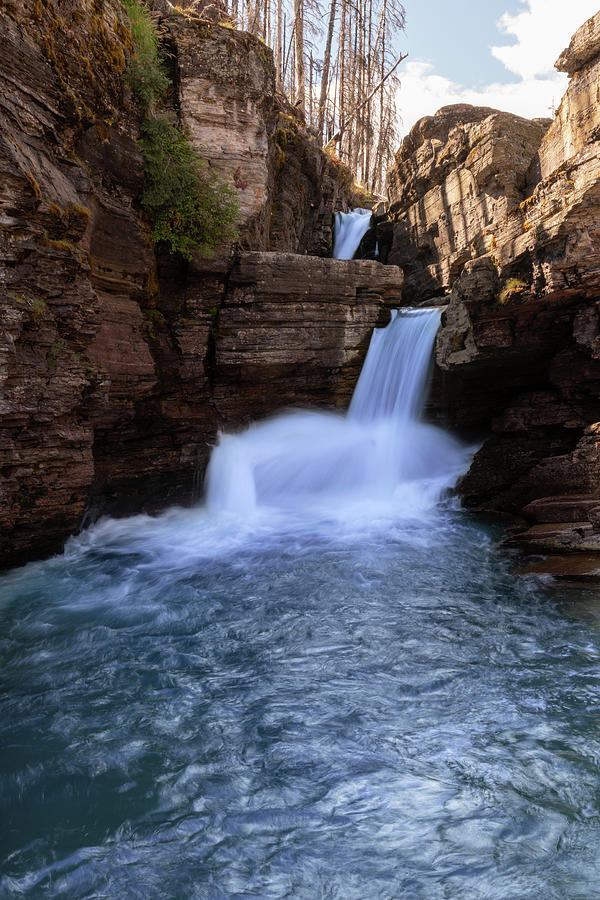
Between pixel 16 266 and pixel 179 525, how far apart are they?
5435 millimetres

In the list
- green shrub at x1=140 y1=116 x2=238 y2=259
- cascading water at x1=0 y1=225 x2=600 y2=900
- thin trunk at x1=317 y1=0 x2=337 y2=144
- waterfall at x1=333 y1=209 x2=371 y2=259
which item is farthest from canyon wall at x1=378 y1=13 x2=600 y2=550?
thin trunk at x1=317 y1=0 x2=337 y2=144

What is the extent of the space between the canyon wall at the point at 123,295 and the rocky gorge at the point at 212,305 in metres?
0.04

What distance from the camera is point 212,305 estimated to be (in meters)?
10.9

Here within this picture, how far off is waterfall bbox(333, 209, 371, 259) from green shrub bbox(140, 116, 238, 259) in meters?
10.0

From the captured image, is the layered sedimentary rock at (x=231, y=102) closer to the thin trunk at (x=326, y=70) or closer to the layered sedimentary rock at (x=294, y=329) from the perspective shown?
the layered sedimentary rock at (x=294, y=329)

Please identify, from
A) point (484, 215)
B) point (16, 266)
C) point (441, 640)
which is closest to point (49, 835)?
point (441, 640)

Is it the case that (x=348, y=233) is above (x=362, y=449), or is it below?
above

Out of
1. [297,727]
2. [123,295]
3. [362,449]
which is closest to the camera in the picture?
[297,727]

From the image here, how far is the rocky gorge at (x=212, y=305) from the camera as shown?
285 inches

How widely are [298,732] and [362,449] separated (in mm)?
8602

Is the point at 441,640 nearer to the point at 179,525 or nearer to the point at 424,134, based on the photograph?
the point at 179,525

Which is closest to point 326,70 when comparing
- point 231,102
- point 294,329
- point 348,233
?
point 348,233

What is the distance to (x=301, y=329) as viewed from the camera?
11.5m

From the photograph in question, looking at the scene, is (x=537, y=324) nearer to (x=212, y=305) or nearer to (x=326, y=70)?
(x=212, y=305)
